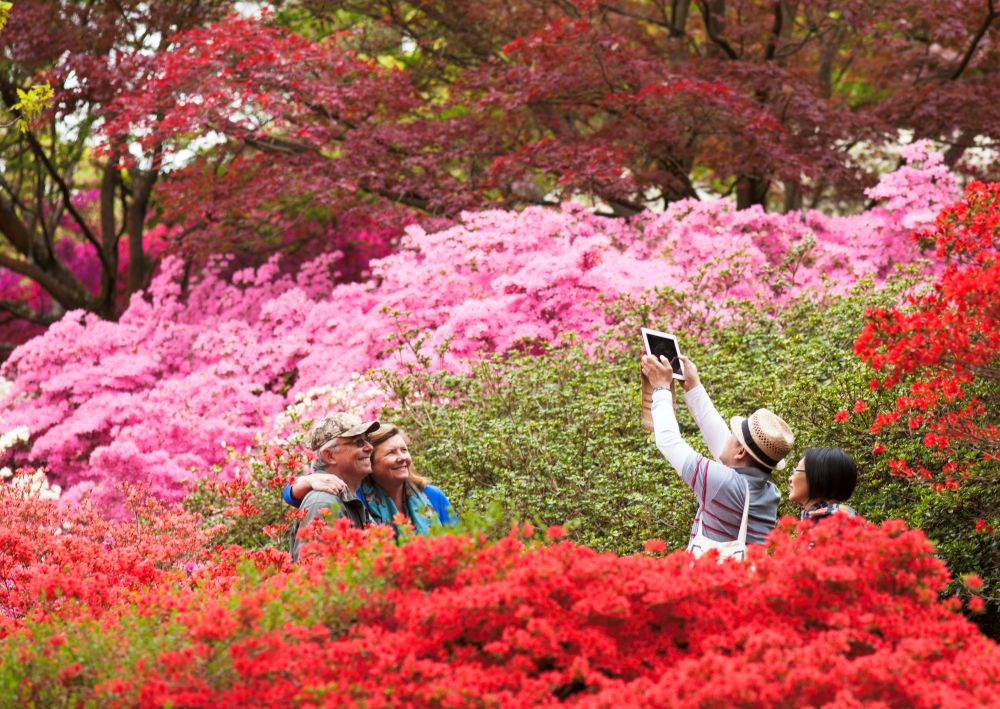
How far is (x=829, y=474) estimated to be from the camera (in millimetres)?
3648

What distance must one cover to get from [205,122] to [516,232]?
2.76 meters

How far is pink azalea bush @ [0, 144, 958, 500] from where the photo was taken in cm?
753

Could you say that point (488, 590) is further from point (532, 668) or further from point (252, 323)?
point (252, 323)

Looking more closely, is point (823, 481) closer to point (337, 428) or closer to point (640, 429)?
point (337, 428)

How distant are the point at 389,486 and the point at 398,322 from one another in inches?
126

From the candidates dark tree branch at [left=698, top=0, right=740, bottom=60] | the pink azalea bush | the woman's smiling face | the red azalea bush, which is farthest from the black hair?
dark tree branch at [left=698, top=0, right=740, bottom=60]

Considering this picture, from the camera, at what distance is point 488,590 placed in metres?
2.68

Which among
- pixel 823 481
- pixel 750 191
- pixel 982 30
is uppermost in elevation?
pixel 982 30

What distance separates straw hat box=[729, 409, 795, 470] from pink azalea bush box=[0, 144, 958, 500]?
3.23 meters

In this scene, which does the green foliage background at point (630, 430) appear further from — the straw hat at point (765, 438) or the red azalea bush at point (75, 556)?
the straw hat at point (765, 438)

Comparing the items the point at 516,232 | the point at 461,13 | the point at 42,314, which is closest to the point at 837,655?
the point at 516,232

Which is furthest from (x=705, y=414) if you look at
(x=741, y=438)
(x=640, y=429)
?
(x=640, y=429)

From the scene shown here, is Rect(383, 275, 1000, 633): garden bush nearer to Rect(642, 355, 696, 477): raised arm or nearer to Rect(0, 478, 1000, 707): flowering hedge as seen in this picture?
Rect(642, 355, 696, 477): raised arm

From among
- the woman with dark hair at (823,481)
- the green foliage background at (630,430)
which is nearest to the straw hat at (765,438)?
the woman with dark hair at (823,481)
